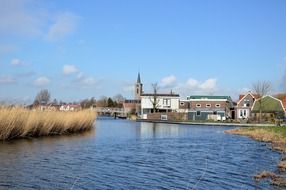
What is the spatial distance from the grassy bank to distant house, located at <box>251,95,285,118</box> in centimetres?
5693

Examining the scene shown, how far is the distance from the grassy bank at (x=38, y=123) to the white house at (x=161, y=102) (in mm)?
72037

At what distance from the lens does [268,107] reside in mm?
94812

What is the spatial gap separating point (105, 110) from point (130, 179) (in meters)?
134

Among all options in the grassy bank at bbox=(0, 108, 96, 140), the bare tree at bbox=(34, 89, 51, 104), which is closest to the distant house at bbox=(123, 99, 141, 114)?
the bare tree at bbox=(34, 89, 51, 104)

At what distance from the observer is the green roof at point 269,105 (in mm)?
94188

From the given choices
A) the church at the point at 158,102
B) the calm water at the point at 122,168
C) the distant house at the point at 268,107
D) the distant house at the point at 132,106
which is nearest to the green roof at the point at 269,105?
the distant house at the point at 268,107

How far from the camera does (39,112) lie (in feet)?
113

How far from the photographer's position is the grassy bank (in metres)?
28.4

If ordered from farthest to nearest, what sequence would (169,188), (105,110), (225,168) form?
1. (105,110)
2. (225,168)
3. (169,188)

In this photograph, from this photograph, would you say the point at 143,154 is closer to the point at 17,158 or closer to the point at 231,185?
the point at 17,158

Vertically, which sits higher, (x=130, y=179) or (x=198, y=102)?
(x=198, y=102)

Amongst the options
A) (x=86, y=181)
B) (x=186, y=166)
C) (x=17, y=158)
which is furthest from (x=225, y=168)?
(x=17, y=158)

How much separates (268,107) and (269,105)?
52 cm

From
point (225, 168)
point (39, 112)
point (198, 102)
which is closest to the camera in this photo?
point (225, 168)
